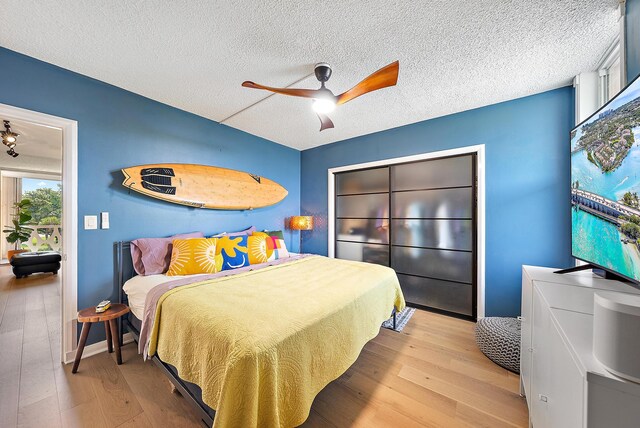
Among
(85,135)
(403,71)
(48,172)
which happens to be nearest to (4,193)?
(48,172)

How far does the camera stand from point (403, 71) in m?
2.04

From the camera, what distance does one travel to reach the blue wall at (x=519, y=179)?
7.59 ft

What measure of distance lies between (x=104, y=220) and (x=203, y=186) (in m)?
0.97

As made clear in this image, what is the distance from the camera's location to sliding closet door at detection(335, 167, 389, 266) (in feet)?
11.6

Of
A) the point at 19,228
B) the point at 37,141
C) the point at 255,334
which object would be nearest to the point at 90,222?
the point at 255,334

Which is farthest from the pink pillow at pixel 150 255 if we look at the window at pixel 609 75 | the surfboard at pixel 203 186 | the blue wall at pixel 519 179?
the window at pixel 609 75

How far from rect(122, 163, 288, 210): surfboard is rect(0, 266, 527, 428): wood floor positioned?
1551 millimetres

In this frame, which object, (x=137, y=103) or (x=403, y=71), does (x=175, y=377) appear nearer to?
(x=137, y=103)

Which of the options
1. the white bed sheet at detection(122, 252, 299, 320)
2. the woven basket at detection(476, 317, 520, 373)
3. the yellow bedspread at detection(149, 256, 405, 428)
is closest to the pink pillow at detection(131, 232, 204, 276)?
the white bed sheet at detection(122, 252, 299, 320)

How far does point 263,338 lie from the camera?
3.59 feet

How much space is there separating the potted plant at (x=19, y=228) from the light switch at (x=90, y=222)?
5.18m

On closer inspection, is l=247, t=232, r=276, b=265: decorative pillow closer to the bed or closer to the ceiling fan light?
the bed

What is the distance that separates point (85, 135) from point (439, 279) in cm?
411

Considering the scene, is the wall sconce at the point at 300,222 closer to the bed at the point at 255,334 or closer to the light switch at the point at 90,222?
the bed at the point at 255,334
